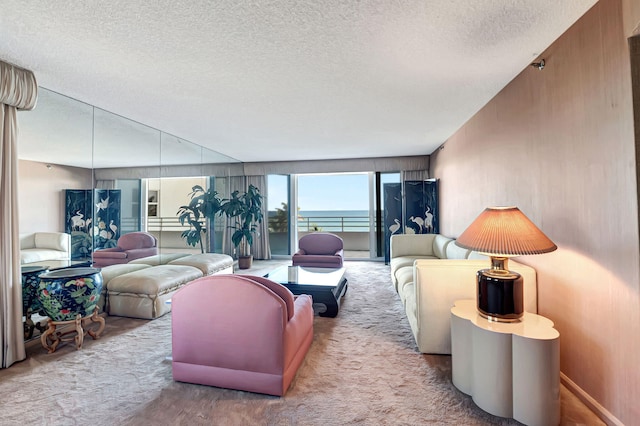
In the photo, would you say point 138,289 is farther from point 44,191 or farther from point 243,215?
point 243,215

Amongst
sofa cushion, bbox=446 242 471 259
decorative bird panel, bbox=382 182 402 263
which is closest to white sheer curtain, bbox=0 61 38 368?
sofa cushion, bbox=446 242 471 259

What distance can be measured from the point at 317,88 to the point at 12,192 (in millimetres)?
2833

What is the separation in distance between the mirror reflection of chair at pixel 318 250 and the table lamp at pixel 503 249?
3.21 meters

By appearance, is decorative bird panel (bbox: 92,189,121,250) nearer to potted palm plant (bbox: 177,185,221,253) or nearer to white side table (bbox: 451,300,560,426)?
potted palm plant (bbox: 177,185,221,253)

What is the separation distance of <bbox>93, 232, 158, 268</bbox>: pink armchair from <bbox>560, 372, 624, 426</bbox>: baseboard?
4.71m

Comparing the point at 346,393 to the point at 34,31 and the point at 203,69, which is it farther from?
the point at 34,31

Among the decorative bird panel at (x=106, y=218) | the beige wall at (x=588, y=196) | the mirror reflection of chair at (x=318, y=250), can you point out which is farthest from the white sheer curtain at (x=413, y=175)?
the decorative bird panel at (x=106, y=218)

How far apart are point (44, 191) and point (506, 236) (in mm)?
4220

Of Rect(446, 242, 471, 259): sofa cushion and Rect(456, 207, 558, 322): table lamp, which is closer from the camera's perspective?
Rect(456, 207, 558, 322): table lamp

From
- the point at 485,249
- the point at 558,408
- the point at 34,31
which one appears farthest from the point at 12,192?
the point at 558,408

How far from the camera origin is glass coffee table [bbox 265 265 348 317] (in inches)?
126

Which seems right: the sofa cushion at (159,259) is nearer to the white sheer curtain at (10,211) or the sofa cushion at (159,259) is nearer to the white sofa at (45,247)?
the white sofa at (45,247)

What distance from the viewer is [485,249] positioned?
70.7 inches

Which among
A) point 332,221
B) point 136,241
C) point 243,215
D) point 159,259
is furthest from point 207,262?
point 332,221
